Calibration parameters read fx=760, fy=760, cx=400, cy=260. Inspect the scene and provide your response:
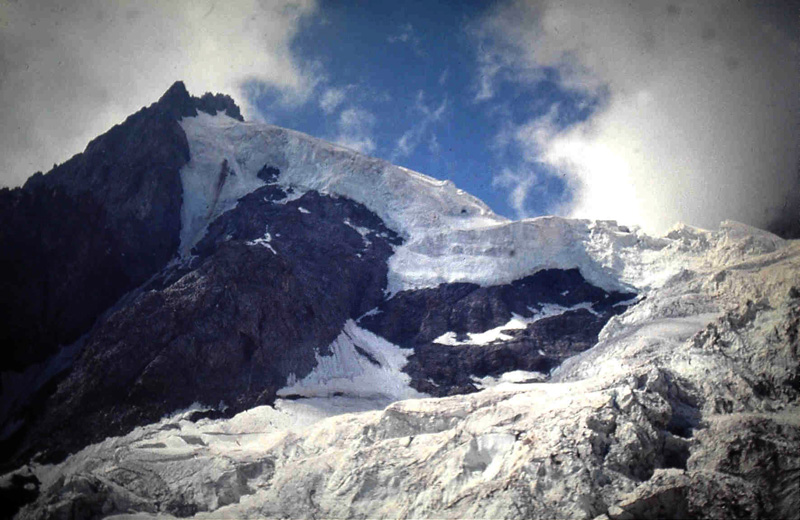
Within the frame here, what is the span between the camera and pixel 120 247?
110 meters

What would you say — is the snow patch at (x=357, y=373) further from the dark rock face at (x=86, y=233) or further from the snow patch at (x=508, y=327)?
the dark rock face at (x=86, y=233)

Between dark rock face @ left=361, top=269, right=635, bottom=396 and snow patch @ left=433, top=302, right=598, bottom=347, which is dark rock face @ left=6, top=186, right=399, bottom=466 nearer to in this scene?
dark rock face @ left=361, top=269, right=635, bottom=396

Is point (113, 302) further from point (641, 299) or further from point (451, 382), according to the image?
point (641, 299)

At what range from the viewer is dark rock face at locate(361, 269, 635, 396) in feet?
328

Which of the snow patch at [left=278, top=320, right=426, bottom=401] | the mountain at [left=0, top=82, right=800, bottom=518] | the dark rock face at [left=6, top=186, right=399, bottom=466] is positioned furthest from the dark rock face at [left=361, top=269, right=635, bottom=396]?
the dark rock face at [left=6, top=186, right=399, bottom=466]

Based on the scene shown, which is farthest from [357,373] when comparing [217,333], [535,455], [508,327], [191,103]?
[191,103]

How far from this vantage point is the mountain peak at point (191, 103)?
138875mm

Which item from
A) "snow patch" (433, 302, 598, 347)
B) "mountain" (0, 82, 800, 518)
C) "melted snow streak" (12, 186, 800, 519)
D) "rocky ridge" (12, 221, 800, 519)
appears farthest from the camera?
"snow patch" (433, 302, 598, 347)

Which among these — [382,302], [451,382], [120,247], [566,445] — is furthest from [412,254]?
[566,445]

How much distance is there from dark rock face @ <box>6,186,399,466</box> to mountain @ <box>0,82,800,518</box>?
0.32m

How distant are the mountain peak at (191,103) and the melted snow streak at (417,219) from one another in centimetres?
215

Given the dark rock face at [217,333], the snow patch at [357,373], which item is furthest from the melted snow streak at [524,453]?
the snow patch at [357,373]

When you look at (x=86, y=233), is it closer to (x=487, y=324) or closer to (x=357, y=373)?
(x=357, y=373)

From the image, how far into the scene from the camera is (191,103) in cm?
14738
